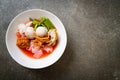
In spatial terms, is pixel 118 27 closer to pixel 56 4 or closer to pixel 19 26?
pixel 56 4

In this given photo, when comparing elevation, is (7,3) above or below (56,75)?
above

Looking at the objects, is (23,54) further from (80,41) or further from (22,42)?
(80,41)

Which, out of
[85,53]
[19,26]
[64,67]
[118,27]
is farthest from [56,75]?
[118,27]

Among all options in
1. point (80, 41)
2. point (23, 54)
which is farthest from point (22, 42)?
point (80, 41)
